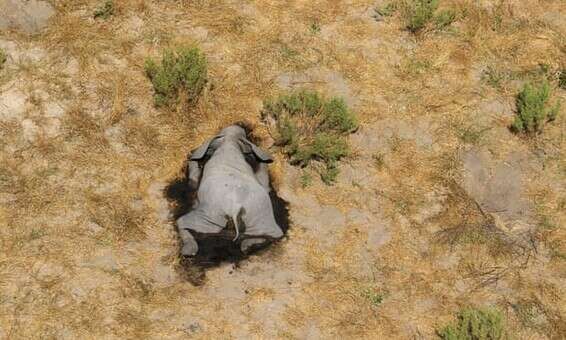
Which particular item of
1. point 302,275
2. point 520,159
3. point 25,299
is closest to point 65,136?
point 25,299

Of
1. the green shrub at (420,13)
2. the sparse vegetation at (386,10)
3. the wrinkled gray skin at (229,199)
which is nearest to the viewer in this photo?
the wrinkled gray skin at (229,199)

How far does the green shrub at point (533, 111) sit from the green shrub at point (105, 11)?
755 centimetres

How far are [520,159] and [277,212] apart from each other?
14.0 feet

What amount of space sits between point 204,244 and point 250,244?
2.13 ft

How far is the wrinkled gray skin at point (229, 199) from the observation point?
23.5 ft

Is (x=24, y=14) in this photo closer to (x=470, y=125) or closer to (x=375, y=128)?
(x=375, y=128)

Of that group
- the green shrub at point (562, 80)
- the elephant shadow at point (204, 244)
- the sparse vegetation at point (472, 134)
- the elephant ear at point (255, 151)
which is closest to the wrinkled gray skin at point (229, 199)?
the elephant ear at point (255, 151)

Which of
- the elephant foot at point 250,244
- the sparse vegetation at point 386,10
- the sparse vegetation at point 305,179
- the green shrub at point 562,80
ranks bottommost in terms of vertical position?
the elephant foot at point 250,244

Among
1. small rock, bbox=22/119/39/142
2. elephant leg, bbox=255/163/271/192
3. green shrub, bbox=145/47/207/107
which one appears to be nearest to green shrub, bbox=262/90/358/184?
elephant leg, bbox=255/163/271/192

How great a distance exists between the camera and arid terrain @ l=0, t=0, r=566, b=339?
7.23m

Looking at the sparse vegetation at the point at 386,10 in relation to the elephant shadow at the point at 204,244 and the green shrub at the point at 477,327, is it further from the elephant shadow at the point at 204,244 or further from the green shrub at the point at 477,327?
the green shrub at the point at 477,327

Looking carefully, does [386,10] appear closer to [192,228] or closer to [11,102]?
[192,228]

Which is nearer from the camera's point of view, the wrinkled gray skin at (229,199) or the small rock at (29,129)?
the wrinkled gray skin at (229,199)

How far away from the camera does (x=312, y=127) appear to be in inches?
355
